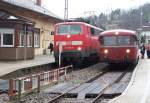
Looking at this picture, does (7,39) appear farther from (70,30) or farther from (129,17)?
(129,17)

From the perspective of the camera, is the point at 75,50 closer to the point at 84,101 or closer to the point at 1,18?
the point at 1,18

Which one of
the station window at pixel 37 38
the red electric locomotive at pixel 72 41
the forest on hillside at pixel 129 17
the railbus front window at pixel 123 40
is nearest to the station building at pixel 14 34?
the red electric locomotive at pixel 72 41

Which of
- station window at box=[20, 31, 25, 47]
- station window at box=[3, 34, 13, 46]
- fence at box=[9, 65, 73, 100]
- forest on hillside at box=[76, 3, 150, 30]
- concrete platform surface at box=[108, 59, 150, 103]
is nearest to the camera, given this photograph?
concrete platform surface at box=[108, 59, 150, 103]

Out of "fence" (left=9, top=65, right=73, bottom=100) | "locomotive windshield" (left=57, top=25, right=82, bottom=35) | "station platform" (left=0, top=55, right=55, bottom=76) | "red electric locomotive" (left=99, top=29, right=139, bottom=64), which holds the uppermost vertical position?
"locomotive windshield" (left=57, top=25, right=82, bottom=35)

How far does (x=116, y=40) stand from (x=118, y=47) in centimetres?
65

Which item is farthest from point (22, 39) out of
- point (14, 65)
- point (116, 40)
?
point (116, 40)

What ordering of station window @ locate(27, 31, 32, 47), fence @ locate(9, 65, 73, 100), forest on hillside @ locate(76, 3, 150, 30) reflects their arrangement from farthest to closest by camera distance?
forest on hillside @ locate(76, 3, 150, 30) → station window @ locate(27, 31, 32, 47) → fence @ locate(9, 65, 73, 100)

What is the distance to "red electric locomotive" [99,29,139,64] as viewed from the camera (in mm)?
29266

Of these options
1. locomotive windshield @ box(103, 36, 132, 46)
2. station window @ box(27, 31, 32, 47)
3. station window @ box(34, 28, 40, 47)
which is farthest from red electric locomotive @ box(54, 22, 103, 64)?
station window @ box(34, 28, 40, 47)

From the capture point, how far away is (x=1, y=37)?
118ft

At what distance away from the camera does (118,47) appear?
96.4 ft

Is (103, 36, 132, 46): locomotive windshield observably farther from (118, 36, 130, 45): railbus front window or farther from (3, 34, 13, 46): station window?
(3, 34, 13, 46): station window

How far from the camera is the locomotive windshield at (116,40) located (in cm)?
2970

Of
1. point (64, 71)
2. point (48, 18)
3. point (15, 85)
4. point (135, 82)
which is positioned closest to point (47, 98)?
point (15, 85)
